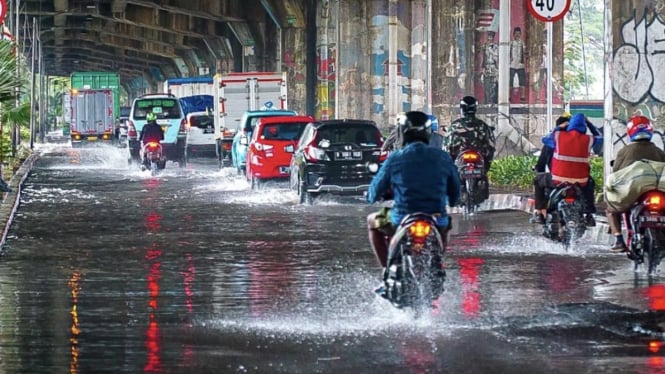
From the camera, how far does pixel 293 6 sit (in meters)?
→ 59.5

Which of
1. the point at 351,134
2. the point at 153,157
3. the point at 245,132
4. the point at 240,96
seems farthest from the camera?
the point at 240,96

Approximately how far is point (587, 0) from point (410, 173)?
123097 mm

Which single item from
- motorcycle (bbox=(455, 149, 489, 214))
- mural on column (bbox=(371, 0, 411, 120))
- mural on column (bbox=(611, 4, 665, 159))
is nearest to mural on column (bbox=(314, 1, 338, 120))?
mural on column (bbox=(371, 0, 411, 120))

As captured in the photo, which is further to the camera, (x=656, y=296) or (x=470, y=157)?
(x=470, y=157)

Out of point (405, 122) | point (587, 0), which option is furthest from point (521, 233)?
point (587, 0)

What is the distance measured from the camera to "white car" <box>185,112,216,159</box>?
171 ft

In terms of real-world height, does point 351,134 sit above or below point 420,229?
above

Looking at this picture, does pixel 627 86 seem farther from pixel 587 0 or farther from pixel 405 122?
pixel 587 0

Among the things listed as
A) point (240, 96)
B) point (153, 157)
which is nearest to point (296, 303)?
point (153, 157)

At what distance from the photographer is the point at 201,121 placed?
52156 mm

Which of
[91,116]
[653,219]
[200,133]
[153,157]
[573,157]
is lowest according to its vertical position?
[653,219]

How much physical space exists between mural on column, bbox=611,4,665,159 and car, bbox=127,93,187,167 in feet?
87.2

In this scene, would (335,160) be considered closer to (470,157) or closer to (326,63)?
(470,157)

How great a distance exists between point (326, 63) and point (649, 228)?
137 feet
